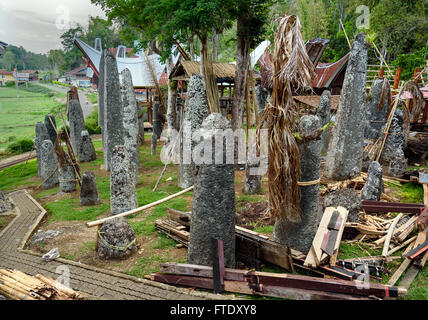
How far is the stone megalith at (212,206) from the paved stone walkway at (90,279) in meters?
0.69

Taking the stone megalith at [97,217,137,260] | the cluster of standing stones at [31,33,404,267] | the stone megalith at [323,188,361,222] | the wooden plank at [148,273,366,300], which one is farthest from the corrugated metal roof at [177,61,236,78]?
the wooden plank at [148,273,366,300]

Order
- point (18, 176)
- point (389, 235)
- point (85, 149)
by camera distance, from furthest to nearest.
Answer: point (85, 149)
point (18, 176)
point (389, 235)

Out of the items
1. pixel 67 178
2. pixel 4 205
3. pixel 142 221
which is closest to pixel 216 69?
pixel 67 178

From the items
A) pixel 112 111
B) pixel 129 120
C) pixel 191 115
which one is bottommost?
pixel 129 120

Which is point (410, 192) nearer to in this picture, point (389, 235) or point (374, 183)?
point (374, 183)

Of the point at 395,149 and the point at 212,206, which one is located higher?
the point at 395,149

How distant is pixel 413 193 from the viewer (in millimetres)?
8641

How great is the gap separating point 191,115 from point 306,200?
4.61 meters

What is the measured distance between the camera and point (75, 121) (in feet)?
50.2

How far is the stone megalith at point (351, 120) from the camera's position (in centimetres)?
923

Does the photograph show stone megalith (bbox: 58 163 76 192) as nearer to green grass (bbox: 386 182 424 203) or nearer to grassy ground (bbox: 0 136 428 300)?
grassy ground (bbox: 0 136 428 300)

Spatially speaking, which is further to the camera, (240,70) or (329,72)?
(329,72)

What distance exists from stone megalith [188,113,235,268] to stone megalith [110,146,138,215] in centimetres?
345
